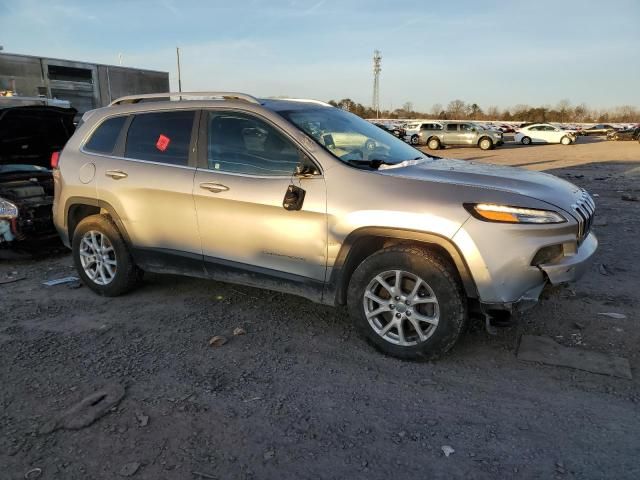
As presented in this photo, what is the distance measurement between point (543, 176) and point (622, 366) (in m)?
1.49

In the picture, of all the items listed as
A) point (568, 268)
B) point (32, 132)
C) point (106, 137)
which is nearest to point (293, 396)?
point (568, 268)

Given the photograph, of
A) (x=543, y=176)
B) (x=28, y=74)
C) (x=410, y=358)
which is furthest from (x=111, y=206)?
(x=28, y=74)

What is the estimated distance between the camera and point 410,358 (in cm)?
352

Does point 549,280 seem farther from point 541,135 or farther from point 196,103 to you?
point 541,135

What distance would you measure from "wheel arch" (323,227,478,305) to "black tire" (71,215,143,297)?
2.12 metres

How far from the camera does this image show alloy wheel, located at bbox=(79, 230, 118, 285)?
15.9ft

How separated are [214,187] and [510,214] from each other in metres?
2.24

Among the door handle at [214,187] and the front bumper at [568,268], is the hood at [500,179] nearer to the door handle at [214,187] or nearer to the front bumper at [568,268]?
the front bumper at [568,268]

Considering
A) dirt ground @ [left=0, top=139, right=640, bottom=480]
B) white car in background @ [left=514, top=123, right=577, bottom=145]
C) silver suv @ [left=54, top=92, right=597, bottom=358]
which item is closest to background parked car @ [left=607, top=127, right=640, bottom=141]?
white car in background @ [left=514, top=123, right=577, bottom=145]

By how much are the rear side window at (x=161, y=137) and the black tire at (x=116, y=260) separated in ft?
2.37

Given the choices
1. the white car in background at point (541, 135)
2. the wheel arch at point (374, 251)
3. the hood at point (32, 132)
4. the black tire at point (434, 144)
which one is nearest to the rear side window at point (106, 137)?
the hood at point (32, 132)

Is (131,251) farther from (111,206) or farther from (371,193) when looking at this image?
(371,193)

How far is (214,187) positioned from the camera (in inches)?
159

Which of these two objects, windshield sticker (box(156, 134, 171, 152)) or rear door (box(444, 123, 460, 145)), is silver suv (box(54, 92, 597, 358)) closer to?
windshield sticker (box(156, 134, 171, 152))
